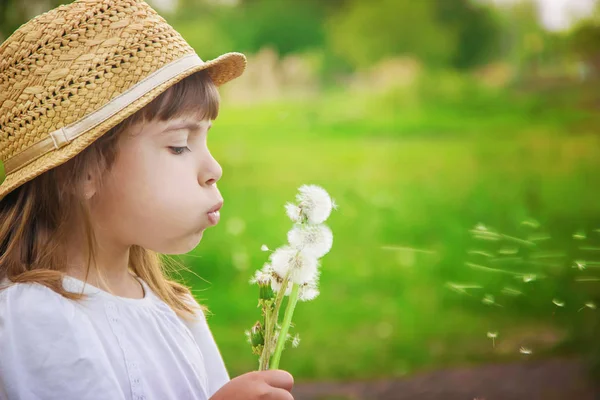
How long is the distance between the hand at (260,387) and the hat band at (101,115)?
0.56 metres

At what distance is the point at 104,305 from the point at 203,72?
527 millimetres

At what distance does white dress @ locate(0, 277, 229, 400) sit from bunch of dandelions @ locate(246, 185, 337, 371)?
239 millimetres

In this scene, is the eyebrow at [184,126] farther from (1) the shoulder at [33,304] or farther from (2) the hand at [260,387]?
(2) the hand at [260,387]

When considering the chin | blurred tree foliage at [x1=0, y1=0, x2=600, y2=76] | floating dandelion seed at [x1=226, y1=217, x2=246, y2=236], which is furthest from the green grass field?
the chin

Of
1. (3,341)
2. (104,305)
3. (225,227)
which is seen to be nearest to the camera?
(3,341)

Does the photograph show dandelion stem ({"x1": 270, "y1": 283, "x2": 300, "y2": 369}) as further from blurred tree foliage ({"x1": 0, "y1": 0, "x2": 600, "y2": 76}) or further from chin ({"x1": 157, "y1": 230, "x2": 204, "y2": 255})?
blurred tree foliage ({"x1": 0, "y1": 0, "x2": 600, "y2": 76})

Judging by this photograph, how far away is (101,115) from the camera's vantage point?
55.7 inches

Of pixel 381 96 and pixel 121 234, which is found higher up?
pixel 381 96

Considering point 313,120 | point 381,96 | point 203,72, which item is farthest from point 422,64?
point 203,72

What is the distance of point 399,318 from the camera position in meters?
4.28

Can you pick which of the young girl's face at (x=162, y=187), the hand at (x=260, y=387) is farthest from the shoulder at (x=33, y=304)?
the hand at (x=260, y=387)

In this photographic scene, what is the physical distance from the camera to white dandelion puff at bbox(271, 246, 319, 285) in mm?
1369

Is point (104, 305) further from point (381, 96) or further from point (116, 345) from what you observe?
point (381, 96)

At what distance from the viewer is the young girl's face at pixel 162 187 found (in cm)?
144
